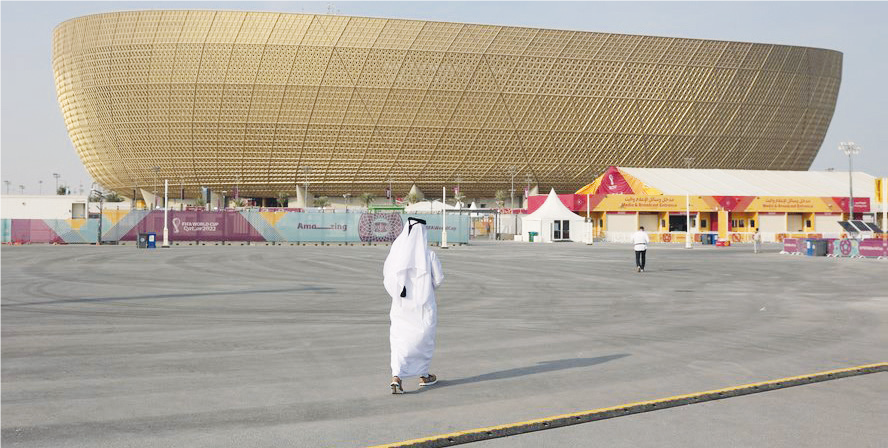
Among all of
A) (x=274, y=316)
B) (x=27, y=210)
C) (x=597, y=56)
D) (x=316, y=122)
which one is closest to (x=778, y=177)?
(x=597, y=56)

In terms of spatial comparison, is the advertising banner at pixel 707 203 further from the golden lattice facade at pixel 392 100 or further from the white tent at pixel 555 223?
the golden lattice facade at pixel 392 100

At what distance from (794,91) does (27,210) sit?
Answer: 105 metres

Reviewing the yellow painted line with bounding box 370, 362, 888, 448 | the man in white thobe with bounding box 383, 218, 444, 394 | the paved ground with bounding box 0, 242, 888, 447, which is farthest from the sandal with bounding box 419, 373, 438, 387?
the yellow painted line with bounding box 370, 362, 888, 448

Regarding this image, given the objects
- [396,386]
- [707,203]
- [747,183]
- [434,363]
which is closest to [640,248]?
[434,363]

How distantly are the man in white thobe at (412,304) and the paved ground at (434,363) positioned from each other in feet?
0.99

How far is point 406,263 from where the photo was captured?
827 centimetres

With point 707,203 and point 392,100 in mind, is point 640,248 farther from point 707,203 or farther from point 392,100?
point 392,100

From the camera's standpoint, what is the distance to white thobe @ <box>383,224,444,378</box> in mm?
8055

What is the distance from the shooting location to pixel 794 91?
4887 inches

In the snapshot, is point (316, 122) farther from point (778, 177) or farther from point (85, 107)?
point (778, 177)

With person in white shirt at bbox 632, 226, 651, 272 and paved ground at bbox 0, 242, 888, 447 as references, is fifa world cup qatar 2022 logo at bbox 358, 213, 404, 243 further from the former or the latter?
paved ground at bbox 0, 242, 888, 447

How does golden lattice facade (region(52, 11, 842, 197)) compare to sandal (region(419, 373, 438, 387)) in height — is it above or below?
above

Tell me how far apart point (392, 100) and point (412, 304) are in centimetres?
10139

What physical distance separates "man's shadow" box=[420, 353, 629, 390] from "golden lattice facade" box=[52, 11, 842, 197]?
326 ft
